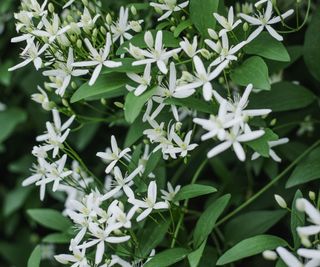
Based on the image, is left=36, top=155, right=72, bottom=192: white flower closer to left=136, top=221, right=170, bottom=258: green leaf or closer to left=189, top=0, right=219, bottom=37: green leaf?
left=136, top=221, right=170, bottom=258: green leaf

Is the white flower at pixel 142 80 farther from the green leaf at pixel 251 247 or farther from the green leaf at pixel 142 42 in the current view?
the green leaf at pixel 251 247

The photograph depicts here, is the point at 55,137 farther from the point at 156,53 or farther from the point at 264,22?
the point at 264,22

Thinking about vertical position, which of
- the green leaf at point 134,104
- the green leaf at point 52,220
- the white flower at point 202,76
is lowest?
the green leaf at point 52,220

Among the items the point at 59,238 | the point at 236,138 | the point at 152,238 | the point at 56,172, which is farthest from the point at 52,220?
the point at 236,138

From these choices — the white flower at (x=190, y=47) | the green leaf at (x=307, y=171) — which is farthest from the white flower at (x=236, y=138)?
the green leaf at (x=307, y=171)

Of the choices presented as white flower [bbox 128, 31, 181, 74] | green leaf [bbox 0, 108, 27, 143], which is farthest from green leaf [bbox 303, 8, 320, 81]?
green leaf [bbox 0, 108, 27, 143]

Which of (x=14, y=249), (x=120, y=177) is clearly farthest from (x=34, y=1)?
(x=14, y=249)

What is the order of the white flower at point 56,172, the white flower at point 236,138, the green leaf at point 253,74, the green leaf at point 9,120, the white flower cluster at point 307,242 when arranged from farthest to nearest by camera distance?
the green leaf at point 9,120 < the white flower at point 56,172 < the green leaf at point 253,74 < the white flower at point 236,138 < the white flower cluster at point 307,242

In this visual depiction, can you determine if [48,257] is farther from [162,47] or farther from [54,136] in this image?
[162,47]
